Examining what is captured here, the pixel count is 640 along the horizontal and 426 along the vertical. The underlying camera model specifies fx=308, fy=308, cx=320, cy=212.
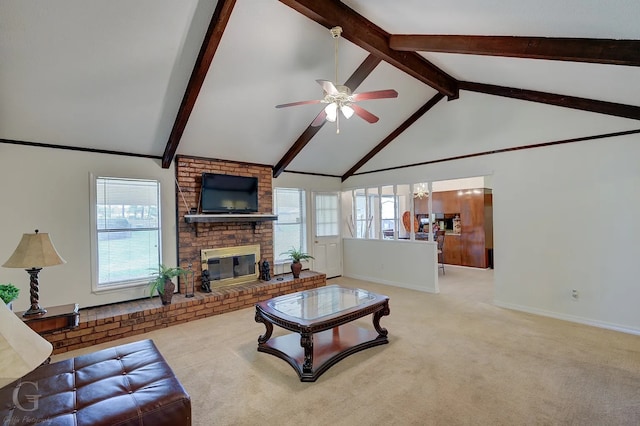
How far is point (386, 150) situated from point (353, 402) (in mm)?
4980

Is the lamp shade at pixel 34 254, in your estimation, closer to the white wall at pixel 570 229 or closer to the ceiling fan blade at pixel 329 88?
the ceiling fan blade at pixel 329 88

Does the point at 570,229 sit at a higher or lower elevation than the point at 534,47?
lower

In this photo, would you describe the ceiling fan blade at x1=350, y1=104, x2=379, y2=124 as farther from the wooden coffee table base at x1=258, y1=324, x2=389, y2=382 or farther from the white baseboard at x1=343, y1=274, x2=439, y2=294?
the white baseboard at x1=343, y1=274, x2=439, y2=294

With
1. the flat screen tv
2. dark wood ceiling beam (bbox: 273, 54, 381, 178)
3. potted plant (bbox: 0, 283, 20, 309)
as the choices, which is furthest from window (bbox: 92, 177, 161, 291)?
dark wood ceiling beam (bbox: 273, 54, 381, 178)

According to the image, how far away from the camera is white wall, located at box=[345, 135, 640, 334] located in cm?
373

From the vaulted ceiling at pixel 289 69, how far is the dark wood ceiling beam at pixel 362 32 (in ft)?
0.05

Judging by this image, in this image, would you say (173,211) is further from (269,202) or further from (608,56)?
(608,56)

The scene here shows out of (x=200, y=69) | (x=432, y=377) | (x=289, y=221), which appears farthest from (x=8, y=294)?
(x=289, y=221)

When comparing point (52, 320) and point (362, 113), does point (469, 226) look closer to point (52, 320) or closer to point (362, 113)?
point (362, 113)

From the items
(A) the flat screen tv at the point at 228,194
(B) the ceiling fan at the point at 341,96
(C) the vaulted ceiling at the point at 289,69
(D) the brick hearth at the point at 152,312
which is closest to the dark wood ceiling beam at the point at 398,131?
(C) the vaulted ceiling at the point at 289,69

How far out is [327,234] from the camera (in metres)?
7.11

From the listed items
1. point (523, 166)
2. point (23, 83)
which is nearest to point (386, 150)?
point (523, 166)

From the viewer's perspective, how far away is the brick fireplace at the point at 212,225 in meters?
4.94

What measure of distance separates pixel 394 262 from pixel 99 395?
541 cm
